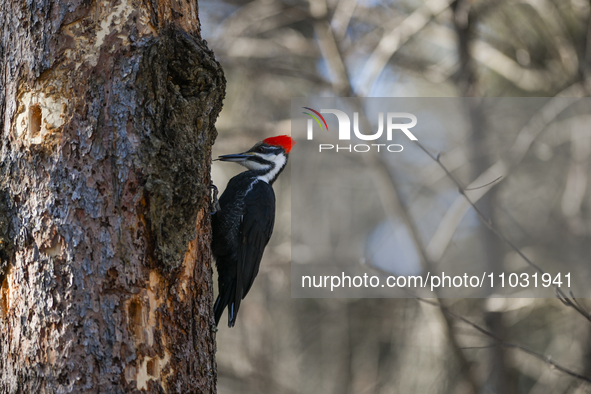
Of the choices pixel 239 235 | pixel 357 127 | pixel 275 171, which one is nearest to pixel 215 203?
pixel 239 235

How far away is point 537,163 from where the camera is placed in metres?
5.95

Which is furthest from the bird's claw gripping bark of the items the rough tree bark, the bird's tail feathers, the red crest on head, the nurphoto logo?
the nurphoto logo

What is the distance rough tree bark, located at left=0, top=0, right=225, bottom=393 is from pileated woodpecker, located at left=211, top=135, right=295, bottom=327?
0.86 meters

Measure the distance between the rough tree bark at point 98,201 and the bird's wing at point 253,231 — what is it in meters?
0.86

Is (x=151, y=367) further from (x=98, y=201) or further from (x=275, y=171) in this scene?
(x=275, y=171)

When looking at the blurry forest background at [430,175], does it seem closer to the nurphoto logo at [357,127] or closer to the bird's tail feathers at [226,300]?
the nurphoto logo at [357,127]

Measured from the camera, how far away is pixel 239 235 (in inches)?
101

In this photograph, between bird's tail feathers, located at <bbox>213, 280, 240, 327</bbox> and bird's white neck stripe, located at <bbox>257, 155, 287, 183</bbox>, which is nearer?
bird's tail feathers, located at <bbox>213, 280, 240, 327</bbox>

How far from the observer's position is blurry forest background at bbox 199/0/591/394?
479cm

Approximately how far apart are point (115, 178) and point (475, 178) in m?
4.12

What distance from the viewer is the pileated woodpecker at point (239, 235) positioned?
8.29 ft

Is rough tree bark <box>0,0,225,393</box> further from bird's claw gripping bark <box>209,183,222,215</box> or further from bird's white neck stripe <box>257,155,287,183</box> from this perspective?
bird's white neck stripe <box>257,155,287,183</box>

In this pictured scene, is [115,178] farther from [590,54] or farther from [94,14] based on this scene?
[590,54]

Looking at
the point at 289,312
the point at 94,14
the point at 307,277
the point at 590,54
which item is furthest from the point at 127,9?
the point at 289,312
